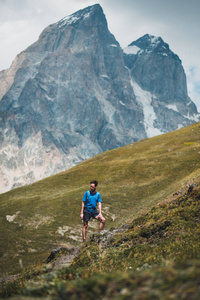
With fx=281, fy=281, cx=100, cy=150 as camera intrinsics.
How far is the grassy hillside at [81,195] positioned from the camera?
94.2 feet

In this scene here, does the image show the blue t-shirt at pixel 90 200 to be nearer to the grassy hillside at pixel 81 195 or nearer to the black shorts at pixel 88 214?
the black shorts at pixel 88 214

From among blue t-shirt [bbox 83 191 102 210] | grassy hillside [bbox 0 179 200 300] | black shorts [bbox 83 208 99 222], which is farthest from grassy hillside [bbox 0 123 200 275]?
grassy hillside [bbox 0 179 200 300]

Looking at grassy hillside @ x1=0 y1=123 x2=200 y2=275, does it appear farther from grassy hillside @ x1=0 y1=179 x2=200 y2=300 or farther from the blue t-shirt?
grassy hillside @ x1=0 y1=179 x2=200 y2=300

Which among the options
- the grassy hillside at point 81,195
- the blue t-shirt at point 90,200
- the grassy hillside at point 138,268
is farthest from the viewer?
the grassy hillside at point 81,195

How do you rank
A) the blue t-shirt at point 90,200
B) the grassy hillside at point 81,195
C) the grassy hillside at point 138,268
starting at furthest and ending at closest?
1. the grassy hillside at point 81,195
2. the blue t-shirt at point 90,200
3. the grassy hillside at point 138,268

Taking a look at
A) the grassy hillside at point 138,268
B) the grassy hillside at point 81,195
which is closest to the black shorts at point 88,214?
the grassy hillside at point 138,268

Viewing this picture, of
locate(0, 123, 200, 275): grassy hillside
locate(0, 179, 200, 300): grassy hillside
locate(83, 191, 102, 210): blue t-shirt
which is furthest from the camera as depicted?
locate(0, 123, 200, 275): grassy hillside

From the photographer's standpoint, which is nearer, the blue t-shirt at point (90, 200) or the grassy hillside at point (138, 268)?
the grassy hillside at point (138, 268)

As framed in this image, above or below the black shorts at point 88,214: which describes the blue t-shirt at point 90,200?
above

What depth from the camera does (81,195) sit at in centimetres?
4297

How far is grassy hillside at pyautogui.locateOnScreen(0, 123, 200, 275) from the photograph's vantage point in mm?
28703

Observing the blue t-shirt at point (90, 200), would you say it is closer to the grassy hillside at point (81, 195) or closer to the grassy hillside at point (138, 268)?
the grassy hillside at point (138, 268)

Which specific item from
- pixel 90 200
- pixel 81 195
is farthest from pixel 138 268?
pixel 81 195

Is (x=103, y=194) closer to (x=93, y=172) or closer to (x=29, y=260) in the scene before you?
(x=93, y=172)
